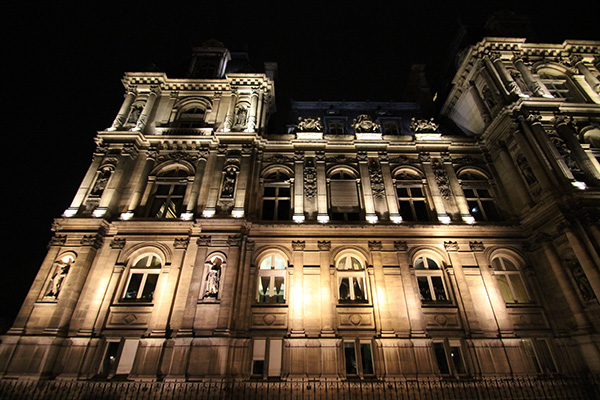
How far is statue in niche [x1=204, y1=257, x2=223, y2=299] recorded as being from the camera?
49.0 feet

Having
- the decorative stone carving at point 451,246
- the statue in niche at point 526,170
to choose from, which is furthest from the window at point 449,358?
the statue in niche at point 526,170

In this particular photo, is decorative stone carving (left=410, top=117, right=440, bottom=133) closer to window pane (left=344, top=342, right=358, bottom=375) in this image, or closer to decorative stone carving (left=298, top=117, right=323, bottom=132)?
decorative stone carving (left=298, top=117, right=323, bottom=132)

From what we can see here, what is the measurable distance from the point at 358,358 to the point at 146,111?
67.1ft

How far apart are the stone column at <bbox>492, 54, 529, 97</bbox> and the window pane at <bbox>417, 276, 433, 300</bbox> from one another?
13489 mm

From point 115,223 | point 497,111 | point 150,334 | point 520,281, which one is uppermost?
point 497,111

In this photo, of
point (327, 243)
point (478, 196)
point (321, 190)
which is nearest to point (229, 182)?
point (321, 190)

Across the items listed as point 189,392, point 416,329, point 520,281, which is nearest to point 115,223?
point 189,392

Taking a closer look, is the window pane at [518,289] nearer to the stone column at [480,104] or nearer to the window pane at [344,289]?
the window pane at [344,289]

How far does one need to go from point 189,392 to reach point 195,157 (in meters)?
13.4

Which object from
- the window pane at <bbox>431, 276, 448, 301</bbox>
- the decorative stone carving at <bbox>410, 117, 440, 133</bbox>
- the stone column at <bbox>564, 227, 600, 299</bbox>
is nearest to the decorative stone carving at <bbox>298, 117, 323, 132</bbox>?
the decorative stone carving at <bbox>410, 117, 440, 133</bbox>

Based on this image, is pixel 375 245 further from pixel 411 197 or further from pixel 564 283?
pixel 564 283

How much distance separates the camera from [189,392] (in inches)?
498

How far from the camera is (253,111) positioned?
883 inches

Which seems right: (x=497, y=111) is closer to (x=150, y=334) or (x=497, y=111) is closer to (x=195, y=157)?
(x=195, y=157)
